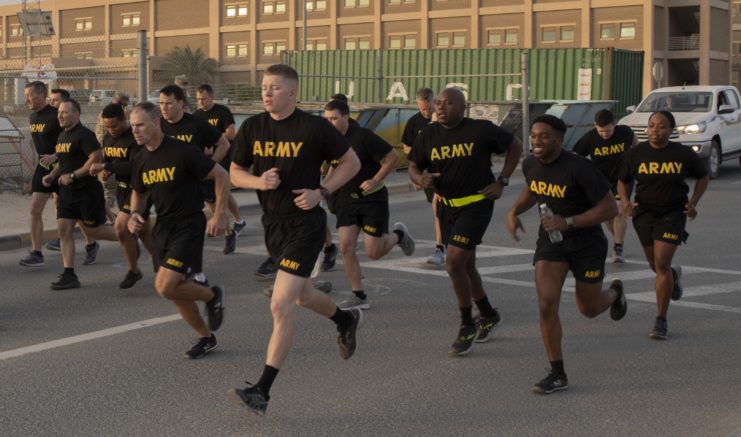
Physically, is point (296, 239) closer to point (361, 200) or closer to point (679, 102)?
point (361, 200)

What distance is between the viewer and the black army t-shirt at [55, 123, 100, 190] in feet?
32.2

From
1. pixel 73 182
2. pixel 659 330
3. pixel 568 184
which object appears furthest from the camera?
pixel 73 182

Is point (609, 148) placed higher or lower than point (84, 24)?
lower

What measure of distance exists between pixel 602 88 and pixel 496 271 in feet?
81.3

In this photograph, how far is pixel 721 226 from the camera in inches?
550

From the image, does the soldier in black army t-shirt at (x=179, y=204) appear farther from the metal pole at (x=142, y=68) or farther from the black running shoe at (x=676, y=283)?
the metal pole at (x=142, y=68)

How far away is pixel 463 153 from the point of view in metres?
7.14

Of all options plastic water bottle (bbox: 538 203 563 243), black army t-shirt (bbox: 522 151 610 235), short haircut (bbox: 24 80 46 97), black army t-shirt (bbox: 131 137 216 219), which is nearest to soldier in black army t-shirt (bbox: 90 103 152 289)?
short haircut (bbox: 24 80 46 97)

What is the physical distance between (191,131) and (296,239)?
14.2 feet

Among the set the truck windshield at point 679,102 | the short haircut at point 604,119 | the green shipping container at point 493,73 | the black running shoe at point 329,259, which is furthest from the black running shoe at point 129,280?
the green shipping container at point 493,73

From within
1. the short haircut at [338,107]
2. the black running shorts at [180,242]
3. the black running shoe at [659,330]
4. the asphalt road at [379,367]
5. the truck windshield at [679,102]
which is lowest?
the asphalt road at [379,367]

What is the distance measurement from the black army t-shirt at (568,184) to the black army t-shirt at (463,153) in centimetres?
86

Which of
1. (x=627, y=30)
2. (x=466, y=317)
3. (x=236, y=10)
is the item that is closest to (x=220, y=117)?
(x=466, y=317)

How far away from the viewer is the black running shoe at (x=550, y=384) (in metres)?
5.87
